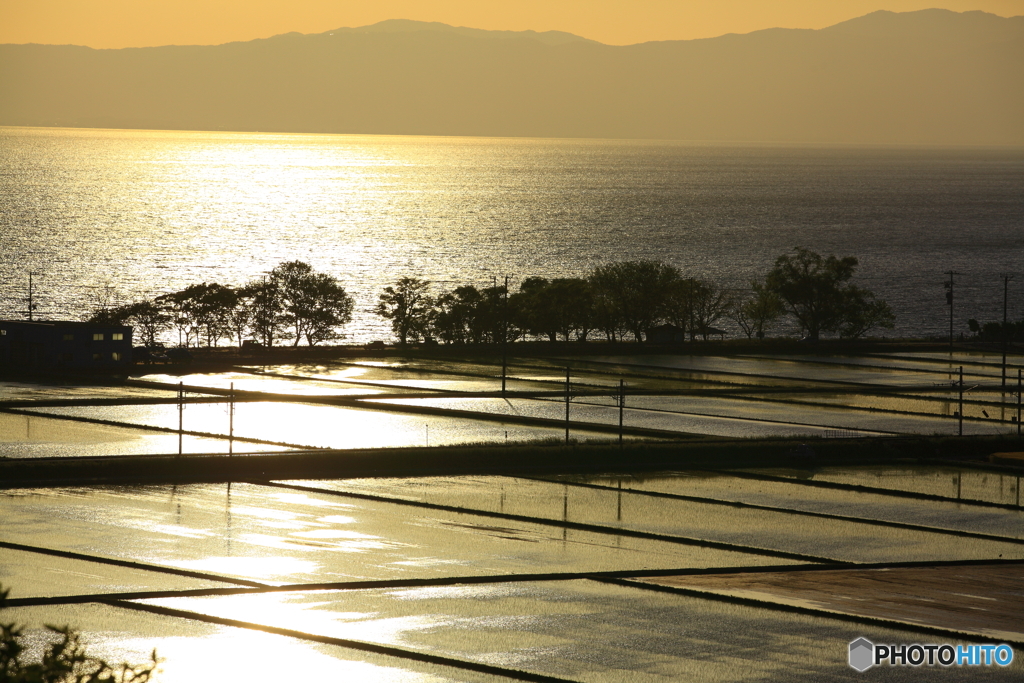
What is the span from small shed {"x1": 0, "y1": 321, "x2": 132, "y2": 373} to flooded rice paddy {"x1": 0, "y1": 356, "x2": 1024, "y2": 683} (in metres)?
11.3

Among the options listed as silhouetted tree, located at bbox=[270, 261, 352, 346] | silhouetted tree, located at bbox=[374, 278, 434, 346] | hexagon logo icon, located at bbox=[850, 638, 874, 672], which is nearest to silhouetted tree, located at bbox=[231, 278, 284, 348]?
silhouetted tree, located at bbox=[270, 261, 352, 346]

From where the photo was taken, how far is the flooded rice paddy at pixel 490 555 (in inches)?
949

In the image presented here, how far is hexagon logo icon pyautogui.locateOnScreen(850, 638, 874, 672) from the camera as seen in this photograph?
23.3m

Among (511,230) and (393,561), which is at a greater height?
(511,230)

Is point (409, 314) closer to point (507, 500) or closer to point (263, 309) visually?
point (263, 309)

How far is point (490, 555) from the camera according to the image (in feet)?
103

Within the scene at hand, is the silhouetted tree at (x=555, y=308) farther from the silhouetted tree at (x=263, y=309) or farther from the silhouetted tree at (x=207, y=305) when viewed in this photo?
the silhouetted tree at (x=207, y=305)

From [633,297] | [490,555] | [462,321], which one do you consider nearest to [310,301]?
[462,321]

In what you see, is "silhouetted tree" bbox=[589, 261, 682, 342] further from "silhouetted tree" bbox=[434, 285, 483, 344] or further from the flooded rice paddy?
the flooded rice paddy

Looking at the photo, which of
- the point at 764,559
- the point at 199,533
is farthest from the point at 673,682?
the point at 199,533

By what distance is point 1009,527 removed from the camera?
35.2 m

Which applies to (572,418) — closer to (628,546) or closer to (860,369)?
(628,546)

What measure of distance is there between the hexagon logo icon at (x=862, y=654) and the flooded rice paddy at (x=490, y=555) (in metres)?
0.28

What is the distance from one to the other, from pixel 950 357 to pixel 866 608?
170 ft
